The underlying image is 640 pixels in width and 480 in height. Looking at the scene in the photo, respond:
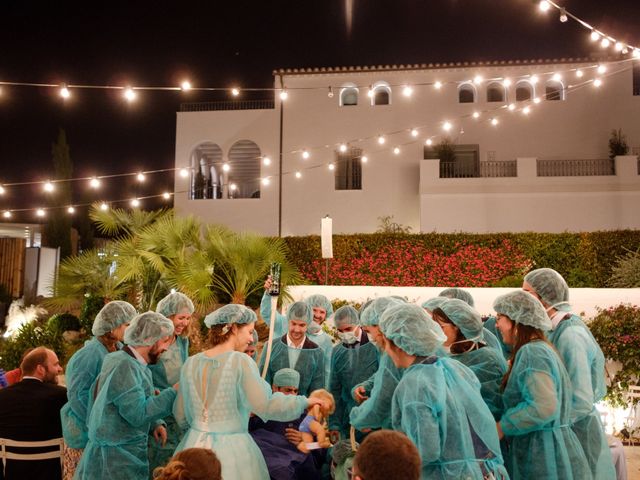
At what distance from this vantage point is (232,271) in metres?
10.3

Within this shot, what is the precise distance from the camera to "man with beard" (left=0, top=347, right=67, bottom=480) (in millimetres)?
3967

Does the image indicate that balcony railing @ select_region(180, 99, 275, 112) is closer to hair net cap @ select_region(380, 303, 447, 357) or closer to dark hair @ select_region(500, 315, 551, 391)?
dark hair @ select_region(500, 315, 551, 391)

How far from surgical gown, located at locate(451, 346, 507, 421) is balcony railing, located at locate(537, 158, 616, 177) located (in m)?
15.3

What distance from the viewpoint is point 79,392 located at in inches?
160

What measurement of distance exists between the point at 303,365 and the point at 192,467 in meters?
3.02

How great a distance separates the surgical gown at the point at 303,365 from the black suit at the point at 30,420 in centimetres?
194

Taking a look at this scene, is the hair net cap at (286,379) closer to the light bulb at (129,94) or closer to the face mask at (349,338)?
the face mask at (349,338)

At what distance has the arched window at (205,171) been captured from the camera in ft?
65.4

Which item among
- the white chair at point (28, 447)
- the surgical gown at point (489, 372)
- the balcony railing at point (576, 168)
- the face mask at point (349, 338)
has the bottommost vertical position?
the white chair at point (28, 447)

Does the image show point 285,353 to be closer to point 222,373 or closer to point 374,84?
point 222,373

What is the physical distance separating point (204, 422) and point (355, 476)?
4.82ft

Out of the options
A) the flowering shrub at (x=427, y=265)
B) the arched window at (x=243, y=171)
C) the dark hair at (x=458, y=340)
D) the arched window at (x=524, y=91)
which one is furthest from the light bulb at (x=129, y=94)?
the arched window at (x=524, y=91)

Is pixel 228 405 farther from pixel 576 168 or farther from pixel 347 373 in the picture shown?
pixel 576 168

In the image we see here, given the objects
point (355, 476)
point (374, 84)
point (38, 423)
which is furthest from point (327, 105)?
point (355, 476)
